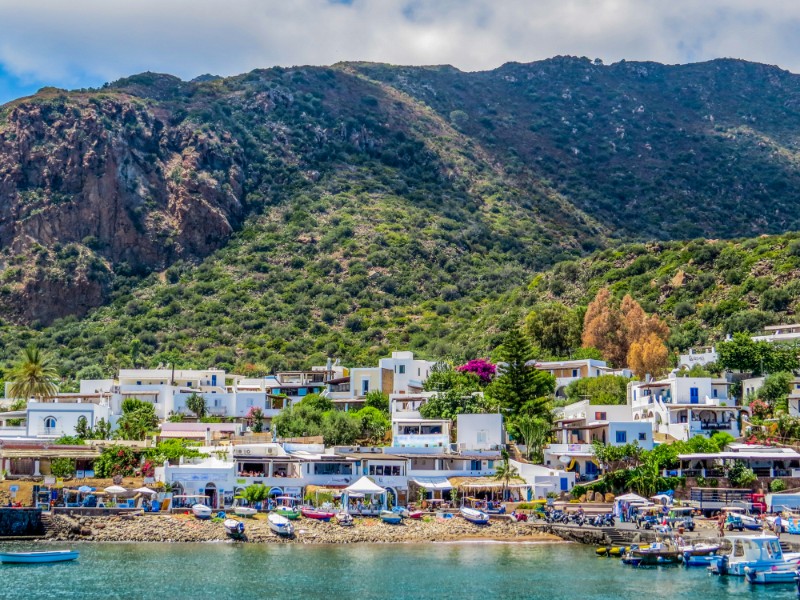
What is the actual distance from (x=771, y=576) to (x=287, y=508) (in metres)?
27.0

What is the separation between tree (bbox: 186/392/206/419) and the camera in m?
89.7

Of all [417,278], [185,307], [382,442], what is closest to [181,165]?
[185,307]

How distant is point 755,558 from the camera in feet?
177

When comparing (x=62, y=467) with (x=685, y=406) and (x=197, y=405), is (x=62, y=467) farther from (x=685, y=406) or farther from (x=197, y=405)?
(x=685, y=406)

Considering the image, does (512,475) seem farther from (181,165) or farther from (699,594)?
(181,165)

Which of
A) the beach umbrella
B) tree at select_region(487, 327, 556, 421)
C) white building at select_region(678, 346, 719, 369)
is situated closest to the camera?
the beach umbrella

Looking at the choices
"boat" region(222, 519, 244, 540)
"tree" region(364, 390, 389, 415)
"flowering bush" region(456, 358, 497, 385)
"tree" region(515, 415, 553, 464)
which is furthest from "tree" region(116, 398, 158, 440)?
"tree" region(515, 415, 553, 464)

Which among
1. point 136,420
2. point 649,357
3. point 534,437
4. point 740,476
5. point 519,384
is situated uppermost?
point 649,357

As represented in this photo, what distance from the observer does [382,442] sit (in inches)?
3177

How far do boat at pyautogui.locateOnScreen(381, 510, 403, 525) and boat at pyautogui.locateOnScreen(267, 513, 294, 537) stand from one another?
5.50 metres

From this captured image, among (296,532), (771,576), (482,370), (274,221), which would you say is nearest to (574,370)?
(482,370)

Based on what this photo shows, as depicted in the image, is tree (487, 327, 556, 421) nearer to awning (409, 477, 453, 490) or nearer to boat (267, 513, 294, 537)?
awning (409, 477, 453, 490)

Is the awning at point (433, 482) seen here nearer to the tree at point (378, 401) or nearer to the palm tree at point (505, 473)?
the palm tree at point (505, 473)

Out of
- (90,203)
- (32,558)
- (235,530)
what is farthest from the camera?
(90,203)
